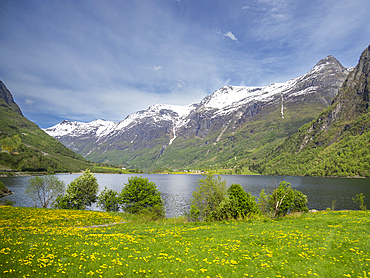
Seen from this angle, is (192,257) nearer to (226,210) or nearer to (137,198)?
(226,210)

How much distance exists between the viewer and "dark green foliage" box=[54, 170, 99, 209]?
68062 millimetres

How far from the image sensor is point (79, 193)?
7094 cm

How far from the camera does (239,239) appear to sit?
21297mm

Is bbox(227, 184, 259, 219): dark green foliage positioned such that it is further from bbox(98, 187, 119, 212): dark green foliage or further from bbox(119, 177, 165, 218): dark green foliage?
bbox(98, 187, 119, 212): dark green foliage

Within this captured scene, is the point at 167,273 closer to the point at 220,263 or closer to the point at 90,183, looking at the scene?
the point at 220,263

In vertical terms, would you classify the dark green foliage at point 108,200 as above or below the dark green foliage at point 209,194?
below

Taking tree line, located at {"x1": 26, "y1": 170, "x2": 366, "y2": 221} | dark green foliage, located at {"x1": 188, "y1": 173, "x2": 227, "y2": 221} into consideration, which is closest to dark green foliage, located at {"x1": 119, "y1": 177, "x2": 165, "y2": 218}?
tree line, located at {"x1": 26, "y1": 170, "x2": 366, "y2": 221}

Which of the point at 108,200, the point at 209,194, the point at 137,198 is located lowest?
the point at 108,200

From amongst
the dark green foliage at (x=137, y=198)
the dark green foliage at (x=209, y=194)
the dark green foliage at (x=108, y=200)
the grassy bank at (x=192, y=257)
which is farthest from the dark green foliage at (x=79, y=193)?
the grassy bank at (x=192, y=257)

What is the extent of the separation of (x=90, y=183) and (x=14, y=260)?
215 feet

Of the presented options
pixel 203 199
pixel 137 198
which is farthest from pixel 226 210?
pixel 137 198

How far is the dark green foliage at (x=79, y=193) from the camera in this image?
6806 cm

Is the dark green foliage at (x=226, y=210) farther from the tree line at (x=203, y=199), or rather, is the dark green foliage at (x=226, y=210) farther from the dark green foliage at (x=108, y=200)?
the dark green foliage at (x=108, y=200)

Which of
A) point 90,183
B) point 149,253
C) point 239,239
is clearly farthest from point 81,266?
point 90,183
